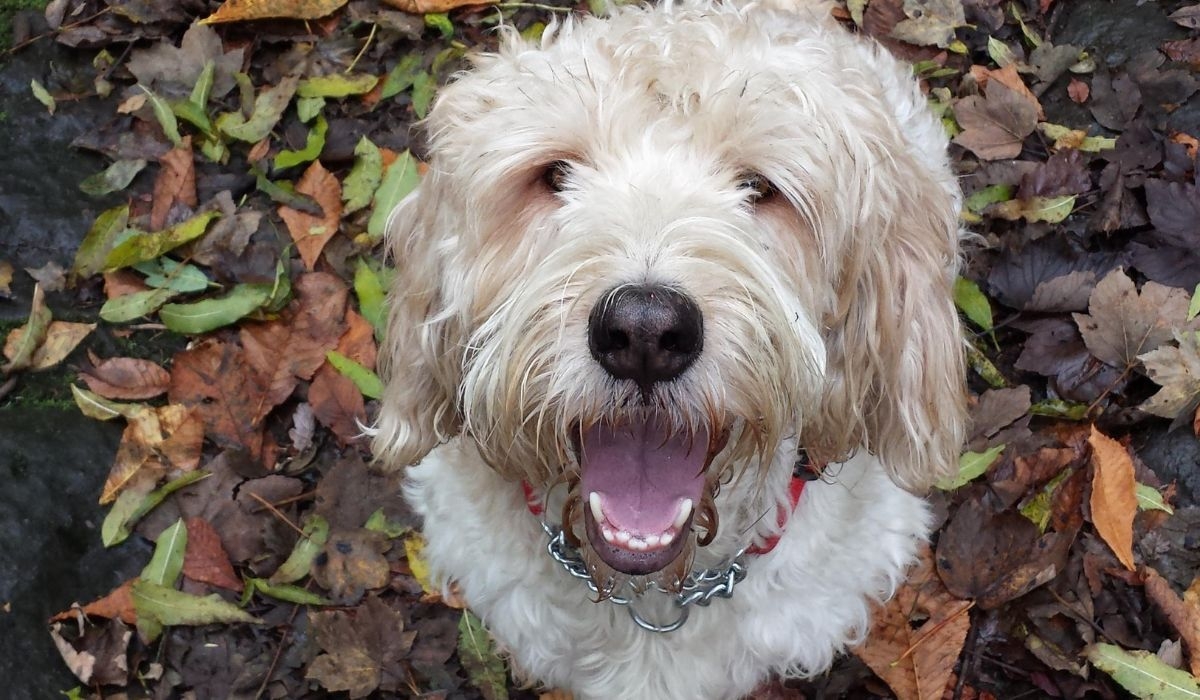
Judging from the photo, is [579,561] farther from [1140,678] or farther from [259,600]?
[1140,678]

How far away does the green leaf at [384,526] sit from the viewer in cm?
361

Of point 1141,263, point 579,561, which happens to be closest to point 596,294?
A: point 579,561

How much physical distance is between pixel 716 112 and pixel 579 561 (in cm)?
120

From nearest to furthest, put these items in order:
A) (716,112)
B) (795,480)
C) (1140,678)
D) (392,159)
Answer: (716,112)
(795,480)
(1140,678)
(392,159)

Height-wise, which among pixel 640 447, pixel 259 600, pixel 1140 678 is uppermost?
pixel 640 447

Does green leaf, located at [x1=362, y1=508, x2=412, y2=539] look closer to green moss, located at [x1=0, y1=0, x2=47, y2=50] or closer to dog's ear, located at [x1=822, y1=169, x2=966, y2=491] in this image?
dog's ear, located at [x1=822, y1=169, x2=966, y2=491]

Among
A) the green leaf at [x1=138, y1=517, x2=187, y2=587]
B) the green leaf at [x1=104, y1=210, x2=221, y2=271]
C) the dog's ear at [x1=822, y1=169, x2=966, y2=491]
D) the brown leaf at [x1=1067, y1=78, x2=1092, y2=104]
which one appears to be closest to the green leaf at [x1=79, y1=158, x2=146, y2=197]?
the green leaf at [x1=104, y1=210, x2=221, y2=271]

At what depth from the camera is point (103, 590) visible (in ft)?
11.4

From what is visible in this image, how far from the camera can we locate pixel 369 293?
397 centimetres

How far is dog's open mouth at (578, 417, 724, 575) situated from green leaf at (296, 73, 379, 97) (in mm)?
2827

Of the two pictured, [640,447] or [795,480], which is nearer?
[640,447]

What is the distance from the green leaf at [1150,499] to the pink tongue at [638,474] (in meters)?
2.00

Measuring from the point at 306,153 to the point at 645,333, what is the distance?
2.91 meters

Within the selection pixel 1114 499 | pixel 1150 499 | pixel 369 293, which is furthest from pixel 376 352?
pixel 1150 499
